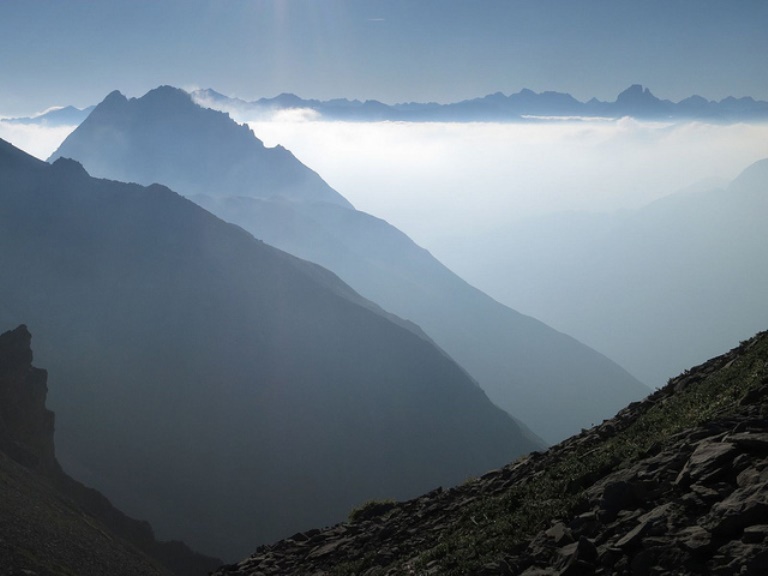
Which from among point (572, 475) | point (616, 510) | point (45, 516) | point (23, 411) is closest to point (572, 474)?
point (572, 475)

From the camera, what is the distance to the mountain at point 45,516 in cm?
4034

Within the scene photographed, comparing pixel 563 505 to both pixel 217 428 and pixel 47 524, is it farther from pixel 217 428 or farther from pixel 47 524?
pixel 217 428

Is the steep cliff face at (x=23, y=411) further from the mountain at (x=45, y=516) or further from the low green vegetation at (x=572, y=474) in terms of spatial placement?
the low green vegetation at (x=572, y=474)

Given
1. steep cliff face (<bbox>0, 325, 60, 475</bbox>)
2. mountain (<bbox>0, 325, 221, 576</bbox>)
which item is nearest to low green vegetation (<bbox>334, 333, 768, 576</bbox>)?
mountain (<bbox>0, 325, 221, 576</bbox>)

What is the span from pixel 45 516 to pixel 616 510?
50237 mm

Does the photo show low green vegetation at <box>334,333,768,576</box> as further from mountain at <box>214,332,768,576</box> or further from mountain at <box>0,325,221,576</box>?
mountain at <box>0,325,221,576</box>

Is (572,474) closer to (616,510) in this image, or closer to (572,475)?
(572,475)

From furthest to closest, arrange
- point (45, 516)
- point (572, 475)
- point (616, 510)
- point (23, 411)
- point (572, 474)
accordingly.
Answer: point (23, 411)
point (45, 516)
point (572, 474)
point (572, 475)
point (616, 510)

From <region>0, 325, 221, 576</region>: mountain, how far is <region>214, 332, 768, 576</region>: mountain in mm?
21557

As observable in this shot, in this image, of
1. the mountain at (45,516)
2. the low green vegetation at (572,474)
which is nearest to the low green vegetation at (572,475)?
the low green vegetation at (572,474)

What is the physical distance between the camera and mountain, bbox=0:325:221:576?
132 ft

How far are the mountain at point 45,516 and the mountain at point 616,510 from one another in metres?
21.6

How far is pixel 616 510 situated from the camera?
44.0 ft

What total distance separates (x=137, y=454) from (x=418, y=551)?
17174 cm
